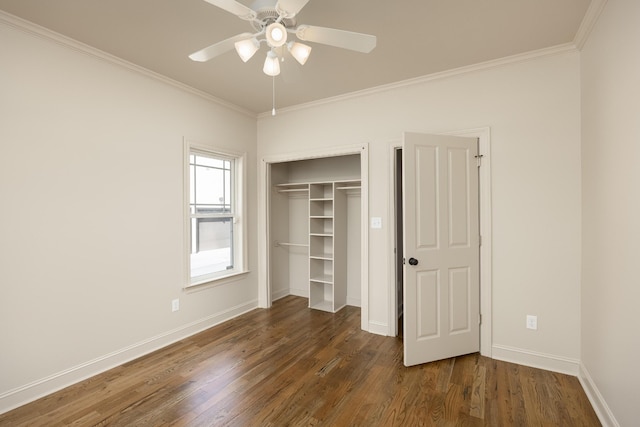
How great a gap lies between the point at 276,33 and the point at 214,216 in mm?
2600

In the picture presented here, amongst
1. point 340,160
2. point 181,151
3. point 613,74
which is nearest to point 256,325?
point 181,151

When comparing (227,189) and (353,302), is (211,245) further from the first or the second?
(353,302)

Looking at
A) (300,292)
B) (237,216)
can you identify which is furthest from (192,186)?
(300,292)

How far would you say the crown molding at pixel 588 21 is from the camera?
76.6 inches

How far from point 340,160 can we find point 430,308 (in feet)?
8.33

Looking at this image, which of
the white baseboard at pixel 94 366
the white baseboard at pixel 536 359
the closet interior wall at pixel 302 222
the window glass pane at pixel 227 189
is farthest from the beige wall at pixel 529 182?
the white baseboard at pixel 94 366

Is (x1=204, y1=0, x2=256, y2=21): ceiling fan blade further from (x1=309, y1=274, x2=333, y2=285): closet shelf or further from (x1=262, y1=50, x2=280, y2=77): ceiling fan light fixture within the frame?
Result: (x1=309, y1=274, x2=333, y2=285): closet shelf

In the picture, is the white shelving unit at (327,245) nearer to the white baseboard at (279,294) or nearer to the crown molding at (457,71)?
the white baseboard at (279,294)

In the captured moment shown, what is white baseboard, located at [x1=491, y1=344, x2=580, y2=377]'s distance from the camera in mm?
2471

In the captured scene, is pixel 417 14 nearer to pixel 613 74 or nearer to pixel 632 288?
pixel 613 74

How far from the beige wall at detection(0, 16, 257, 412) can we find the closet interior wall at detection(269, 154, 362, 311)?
1595 millimetres

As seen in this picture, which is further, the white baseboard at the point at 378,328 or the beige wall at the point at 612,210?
the white baseboard at the point at 378,328

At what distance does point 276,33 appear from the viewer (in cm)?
166

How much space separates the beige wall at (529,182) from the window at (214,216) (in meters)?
2.45
